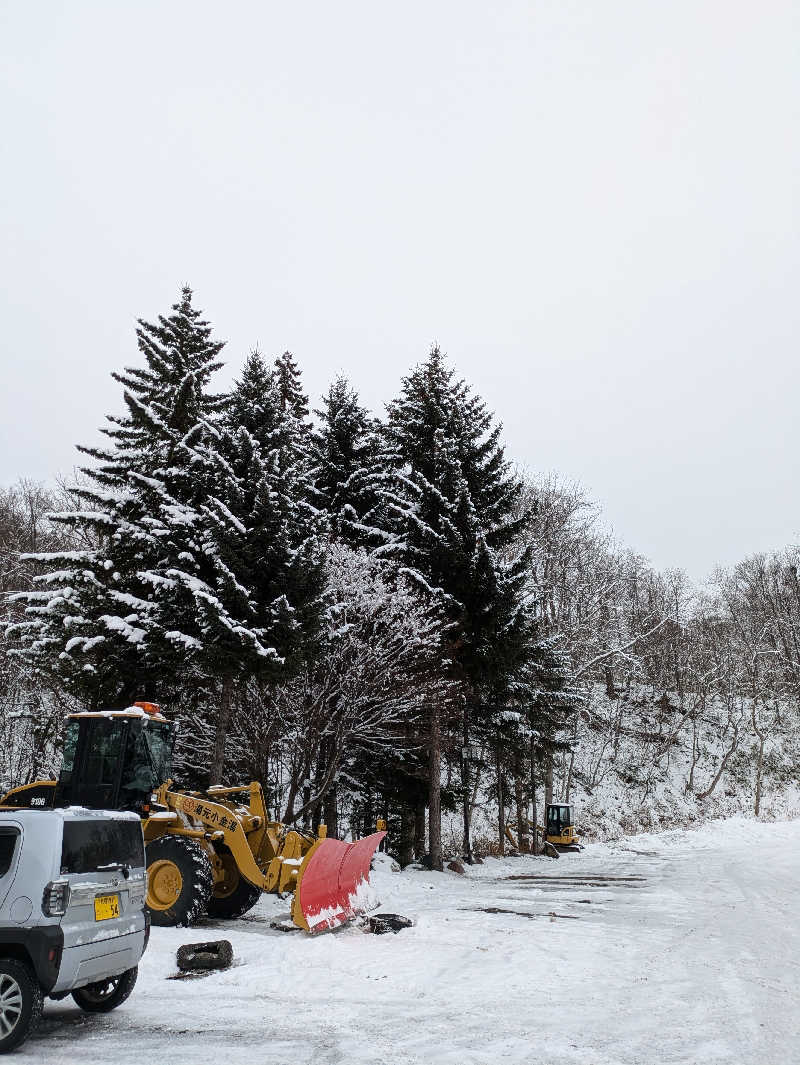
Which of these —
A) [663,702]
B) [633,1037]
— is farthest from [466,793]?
[663,702]

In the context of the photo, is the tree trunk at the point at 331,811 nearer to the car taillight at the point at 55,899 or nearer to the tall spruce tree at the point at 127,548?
the tall spruce tree at the point at 127,548

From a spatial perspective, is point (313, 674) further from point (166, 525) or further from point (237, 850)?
point (237, 850)

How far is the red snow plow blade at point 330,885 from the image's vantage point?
34.1 ft

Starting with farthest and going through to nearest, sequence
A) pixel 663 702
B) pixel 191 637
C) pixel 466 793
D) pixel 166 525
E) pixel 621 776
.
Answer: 1. pixel 663 702
2. pixel 621 776
3. pixel 466 793
4. pixel 166 525
5. pixel 191 637

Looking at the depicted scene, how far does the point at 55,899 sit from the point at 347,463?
20.2 meters

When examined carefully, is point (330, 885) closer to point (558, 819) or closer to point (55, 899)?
point (55, 899)

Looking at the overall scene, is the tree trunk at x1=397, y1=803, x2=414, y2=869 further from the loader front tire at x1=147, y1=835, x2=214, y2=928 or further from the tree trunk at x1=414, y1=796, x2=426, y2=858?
the loader front tire at x1=147, y1=835, x2=214, y2=928

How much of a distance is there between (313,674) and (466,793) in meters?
7.22

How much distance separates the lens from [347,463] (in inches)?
993

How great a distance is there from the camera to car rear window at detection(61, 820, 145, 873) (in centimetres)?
603

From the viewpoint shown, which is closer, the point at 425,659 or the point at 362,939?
the point at 362,939

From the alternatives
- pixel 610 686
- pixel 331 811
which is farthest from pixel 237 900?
pixel 610 686

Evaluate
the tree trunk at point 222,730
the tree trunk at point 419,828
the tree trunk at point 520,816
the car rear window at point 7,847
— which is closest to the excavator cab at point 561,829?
the tree trunk at point 520,816

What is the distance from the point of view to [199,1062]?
5328 millimetres
